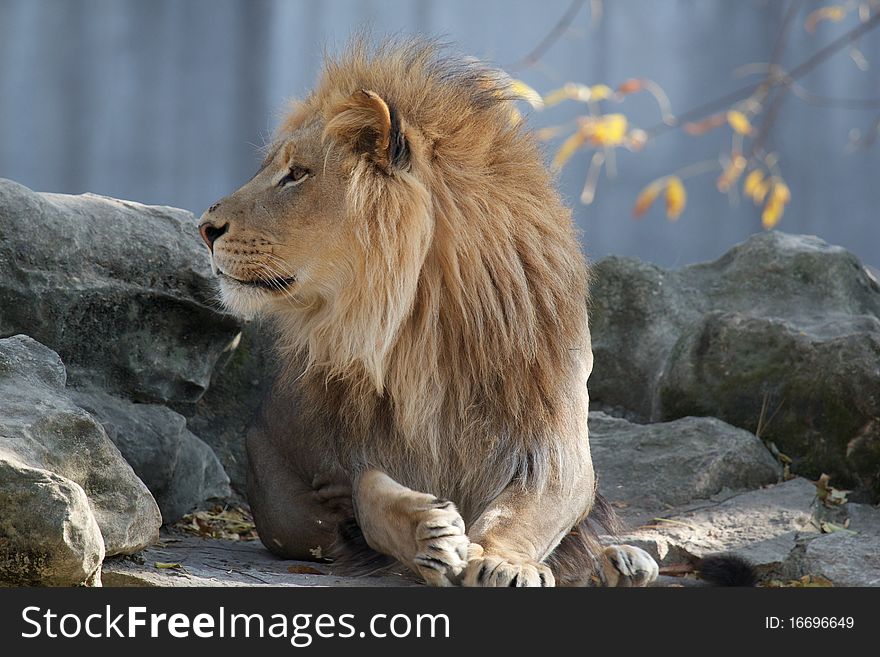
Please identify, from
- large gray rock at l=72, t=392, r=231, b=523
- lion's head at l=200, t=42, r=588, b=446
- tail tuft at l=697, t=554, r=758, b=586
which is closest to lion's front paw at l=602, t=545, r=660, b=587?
tail tuft at l=697, t=554, r=758, b=586

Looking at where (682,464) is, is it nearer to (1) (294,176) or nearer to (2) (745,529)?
(2) (745,529)

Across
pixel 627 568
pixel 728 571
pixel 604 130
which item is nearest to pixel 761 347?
pixel 728 571

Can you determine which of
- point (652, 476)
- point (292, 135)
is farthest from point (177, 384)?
point (652, 476)

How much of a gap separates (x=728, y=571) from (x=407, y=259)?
1.12 metres

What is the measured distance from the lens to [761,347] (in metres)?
4.49

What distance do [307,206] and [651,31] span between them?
368cm

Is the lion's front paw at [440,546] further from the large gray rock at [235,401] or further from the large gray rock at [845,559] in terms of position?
the large gray rock at [235,401]

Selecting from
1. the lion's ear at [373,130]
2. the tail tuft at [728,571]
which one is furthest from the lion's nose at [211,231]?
the tail tuft at [728,571]

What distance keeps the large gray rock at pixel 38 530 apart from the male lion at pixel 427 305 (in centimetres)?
74

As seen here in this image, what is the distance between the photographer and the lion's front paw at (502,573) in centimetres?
265

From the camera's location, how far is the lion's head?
309cm

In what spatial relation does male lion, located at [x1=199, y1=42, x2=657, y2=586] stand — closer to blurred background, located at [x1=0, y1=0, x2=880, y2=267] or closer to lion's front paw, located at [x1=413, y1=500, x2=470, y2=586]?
lion's front paw, located at [x1=413, y1=500, x2=470, y2=586]

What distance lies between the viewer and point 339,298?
3.13m
